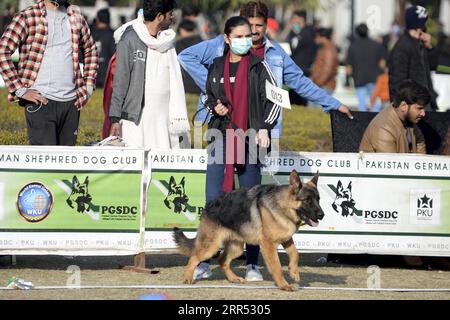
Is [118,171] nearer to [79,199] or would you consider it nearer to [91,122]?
[79,199]

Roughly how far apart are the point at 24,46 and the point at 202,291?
304 centimetres

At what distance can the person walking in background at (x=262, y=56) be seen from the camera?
10.5 meters

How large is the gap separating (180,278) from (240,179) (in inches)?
42.7

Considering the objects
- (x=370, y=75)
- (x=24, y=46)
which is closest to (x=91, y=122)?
(x=24, y=46)

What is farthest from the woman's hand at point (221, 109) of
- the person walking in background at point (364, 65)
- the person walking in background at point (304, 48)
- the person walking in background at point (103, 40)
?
the person walking in background at point (364, 65)

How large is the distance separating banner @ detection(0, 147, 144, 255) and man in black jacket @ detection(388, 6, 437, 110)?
5673mm

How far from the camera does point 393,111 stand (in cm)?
1109

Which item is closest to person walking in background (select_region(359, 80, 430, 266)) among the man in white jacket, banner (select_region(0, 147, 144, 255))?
the man in white jacket

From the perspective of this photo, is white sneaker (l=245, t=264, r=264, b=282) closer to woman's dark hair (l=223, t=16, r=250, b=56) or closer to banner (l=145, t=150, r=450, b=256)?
banner (l=145, t=150, r=450, b=256)

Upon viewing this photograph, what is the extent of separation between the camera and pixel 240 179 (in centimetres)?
988

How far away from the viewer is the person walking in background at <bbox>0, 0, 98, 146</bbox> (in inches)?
404

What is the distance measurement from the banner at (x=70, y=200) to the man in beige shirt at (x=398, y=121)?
2.50 meters

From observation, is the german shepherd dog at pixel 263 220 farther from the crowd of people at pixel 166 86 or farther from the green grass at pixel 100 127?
the green grass at pixel 100 127

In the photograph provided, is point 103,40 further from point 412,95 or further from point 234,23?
point 234,23
